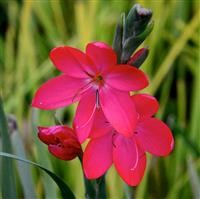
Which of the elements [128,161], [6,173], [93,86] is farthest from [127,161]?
[6,173]

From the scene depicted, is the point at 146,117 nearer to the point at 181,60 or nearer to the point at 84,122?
the point at 84,122

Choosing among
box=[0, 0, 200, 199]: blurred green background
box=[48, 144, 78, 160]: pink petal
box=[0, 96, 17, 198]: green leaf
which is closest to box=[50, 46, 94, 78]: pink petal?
box=[48, 144, 78, 160]: pink petal

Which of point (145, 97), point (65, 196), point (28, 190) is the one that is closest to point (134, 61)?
point (145, 97)

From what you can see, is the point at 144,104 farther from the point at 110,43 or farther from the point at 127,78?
the point at 110,43

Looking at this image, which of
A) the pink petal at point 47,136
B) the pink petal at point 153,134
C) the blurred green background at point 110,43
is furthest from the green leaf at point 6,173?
the blurred green background at point 110,43

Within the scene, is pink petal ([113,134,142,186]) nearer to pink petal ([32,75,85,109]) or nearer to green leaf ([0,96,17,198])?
pink petal ([32,75,85,109])

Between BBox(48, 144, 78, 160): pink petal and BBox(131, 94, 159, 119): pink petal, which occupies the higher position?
BBox(131, 94, 159, 119): pink petal
